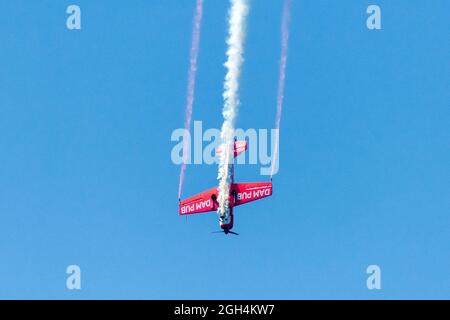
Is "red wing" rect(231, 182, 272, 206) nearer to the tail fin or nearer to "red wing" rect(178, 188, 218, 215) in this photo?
"red wing" rect(178, 188, 218, 215)

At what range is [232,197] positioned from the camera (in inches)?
2418

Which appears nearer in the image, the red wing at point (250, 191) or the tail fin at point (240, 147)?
the tail fin at point (240, 147)

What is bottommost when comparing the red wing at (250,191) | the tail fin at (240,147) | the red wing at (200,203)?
the red wing at (200,203)

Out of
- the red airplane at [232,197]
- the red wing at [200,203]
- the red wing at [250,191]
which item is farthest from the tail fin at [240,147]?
the red wing at [200,203]

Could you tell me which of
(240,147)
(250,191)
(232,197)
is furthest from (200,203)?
(240,147)

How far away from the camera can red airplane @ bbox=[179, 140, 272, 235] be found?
60.8 m

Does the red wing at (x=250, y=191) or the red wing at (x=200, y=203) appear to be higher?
the red wing at (x=250, y=191)

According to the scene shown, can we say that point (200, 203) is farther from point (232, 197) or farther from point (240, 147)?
point (240, 147)

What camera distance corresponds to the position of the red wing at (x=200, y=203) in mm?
62031

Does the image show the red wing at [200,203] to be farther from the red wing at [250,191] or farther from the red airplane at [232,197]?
the red wing at [250,191]

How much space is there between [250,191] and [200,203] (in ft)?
8.93
